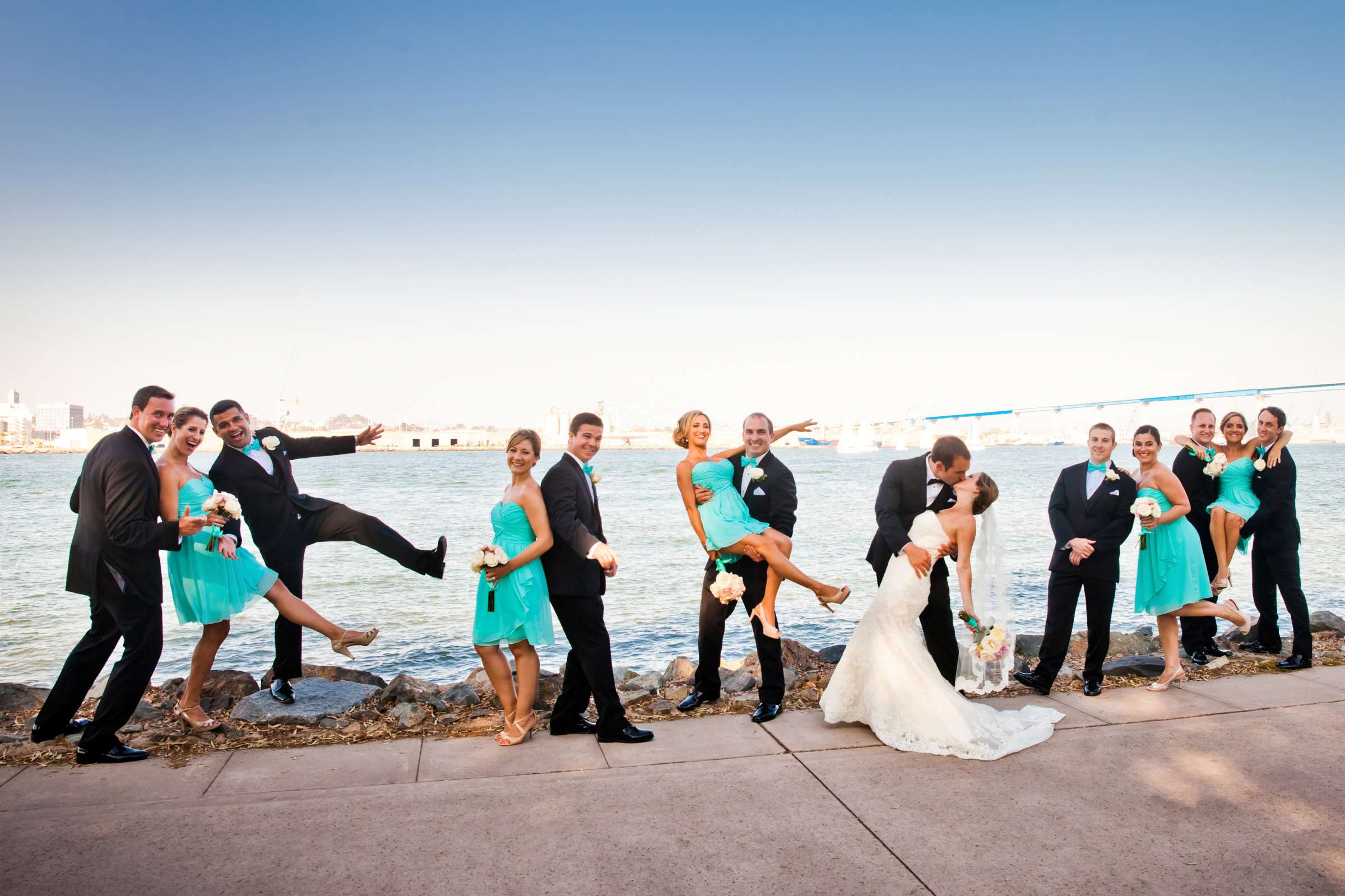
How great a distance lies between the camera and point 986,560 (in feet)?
20.1

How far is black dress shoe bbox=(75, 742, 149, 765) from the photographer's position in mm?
4676

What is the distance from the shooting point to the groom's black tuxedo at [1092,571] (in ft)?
20.4

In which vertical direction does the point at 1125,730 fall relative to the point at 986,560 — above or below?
below

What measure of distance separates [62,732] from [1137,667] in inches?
292

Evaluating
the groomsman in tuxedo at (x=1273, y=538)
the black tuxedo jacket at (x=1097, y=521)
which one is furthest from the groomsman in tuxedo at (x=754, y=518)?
the groomsman in tuxedo at (x=1273, y=538)

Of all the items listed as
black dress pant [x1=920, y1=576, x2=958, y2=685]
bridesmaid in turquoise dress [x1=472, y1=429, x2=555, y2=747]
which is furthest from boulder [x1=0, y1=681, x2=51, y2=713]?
black dress pant [x1=920, y1=576, x2=958, y2=685]

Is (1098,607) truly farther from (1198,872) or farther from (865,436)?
(865,436)

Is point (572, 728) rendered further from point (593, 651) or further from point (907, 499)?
point (907, 499)

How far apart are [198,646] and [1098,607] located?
6165 mm

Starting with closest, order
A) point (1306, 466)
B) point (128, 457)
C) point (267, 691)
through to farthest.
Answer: point (128, 457) → point (267, 691) → point (1306, 466)

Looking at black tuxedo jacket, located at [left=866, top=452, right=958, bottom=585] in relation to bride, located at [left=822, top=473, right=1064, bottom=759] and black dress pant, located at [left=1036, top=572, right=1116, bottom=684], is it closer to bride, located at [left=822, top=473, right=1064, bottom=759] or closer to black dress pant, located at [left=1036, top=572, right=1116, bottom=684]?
bride, located at [left=822, top=473, right=1064, bottom=759]


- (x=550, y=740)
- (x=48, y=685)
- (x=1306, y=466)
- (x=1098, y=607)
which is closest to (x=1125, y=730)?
(x=1098, y=607)

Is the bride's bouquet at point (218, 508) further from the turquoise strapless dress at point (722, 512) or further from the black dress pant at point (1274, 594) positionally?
the black dress pant at point (1274, 594)

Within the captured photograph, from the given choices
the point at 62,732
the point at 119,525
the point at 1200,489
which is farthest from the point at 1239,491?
the point at 62,732
